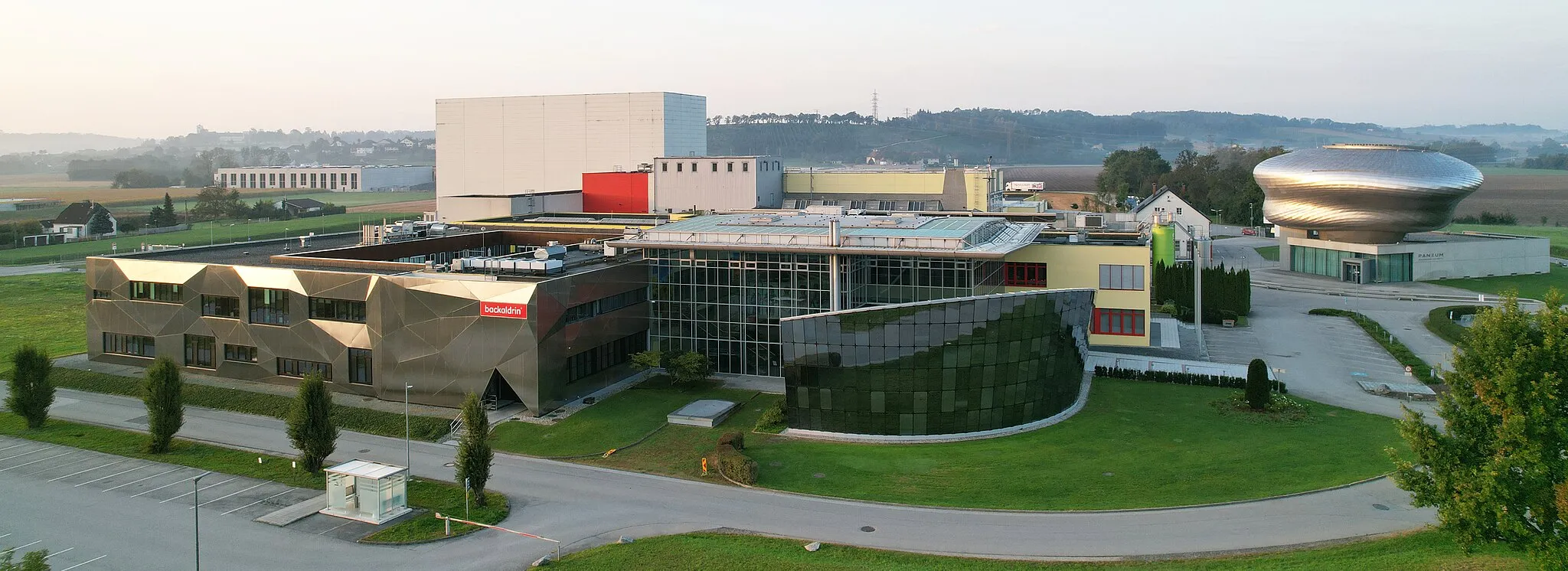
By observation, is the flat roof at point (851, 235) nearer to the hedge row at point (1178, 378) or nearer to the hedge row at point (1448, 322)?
the hedge row at point (1178, 378)

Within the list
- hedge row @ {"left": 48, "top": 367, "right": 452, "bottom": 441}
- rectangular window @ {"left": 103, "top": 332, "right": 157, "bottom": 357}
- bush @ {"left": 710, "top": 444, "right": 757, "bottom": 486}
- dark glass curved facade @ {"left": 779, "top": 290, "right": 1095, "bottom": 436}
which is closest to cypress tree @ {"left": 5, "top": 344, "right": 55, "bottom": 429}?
hedge row @ {"left": 48, "top": 367, "right": 452, "bottom": 441}

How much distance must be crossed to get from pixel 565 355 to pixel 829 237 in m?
12.3

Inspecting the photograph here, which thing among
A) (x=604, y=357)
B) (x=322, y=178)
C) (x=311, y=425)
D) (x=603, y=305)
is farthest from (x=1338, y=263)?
(x=322, y=178)

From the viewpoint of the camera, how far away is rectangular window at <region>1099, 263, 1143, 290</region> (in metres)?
51.9

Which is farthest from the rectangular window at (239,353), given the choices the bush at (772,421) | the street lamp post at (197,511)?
the bush at (772,421)

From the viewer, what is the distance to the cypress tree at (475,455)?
32.8m

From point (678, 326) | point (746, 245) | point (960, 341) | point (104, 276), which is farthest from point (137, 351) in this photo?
point (960, 341)

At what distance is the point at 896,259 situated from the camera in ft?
154

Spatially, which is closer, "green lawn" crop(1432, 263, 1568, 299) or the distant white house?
"green lawn" crop(1432, 263, 1568, 299)

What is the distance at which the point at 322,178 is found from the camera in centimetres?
19550

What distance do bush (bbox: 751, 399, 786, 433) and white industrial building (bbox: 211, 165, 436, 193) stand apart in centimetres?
16607

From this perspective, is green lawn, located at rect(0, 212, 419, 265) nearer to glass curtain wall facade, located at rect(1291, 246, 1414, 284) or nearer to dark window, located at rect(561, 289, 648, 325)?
dark window, located at rect(561, 289, 648, 325)

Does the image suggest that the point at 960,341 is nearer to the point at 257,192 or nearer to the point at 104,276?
the point at 104,276

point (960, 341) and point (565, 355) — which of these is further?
point (565, 355)
